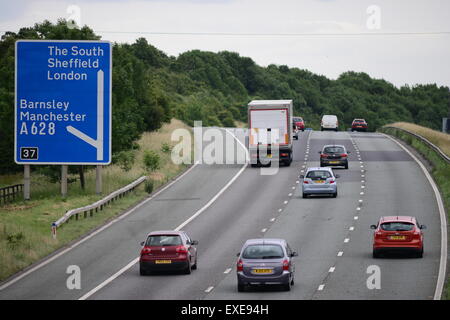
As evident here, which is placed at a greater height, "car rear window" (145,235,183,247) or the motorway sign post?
the motorway sign post

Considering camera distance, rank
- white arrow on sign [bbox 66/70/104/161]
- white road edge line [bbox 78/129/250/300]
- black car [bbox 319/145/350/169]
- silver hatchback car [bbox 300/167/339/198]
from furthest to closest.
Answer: black car [bbox 319/145/350/169] → silver hatchback car [bbox 300/167/339/198] → white arrow on sign [bbox 66/70/104/161] → white road edge line [bbox 78/129/250/300]

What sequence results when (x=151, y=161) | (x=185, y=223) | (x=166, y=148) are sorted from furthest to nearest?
(x=166, y=148) → (x=151, y=161) → (x=185, y=223)

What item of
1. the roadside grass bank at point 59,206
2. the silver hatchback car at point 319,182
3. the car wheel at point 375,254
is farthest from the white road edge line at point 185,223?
the car wheel at point 375,254

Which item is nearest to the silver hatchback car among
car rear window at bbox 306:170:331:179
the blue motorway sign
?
car rear window at bbox 306:170:331:179

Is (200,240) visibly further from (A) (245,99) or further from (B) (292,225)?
(A) (245,99)

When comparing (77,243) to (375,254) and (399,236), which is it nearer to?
(375,254)

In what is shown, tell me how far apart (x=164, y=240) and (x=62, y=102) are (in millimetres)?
13655

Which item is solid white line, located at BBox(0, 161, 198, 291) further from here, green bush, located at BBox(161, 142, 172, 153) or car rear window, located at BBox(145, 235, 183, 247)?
green bush, located at BBox(161, 142, 172, 153)

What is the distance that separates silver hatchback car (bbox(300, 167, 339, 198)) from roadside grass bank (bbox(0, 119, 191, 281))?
921 cm

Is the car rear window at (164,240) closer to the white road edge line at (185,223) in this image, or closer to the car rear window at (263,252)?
the white road edge line at (185,223)

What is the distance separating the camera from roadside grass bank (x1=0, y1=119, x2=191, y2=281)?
138ft

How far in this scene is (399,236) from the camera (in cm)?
3922

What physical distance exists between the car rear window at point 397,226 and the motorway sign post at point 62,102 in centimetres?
1469

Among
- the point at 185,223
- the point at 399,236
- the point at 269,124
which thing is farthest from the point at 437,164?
the point at 399,236
